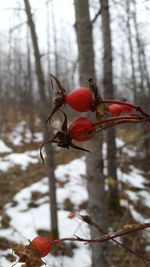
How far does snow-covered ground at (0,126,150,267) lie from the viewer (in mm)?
3462

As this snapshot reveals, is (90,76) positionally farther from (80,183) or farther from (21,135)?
(21,135)

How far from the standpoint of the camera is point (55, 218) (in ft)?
12.6

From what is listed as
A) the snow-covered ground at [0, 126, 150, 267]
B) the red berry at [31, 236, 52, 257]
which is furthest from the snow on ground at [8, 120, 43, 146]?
the red berry at [31, 236, 52, 257]

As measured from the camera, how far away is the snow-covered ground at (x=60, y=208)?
3.46 meters

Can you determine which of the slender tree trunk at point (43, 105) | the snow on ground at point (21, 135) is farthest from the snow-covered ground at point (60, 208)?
the snow on ground at point (21, 135)

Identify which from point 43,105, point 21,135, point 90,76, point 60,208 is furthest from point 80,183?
point 21,135

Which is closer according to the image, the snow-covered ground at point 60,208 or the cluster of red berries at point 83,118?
the cluster of red berries at point 83,118

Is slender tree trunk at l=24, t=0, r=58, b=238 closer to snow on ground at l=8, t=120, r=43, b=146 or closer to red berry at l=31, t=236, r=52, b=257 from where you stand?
red berry at l=31, t=236, r=52, b=257

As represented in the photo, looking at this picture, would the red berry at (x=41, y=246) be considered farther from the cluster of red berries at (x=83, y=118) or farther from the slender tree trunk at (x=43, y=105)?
the slender tree trunk at (x=43, y=105)

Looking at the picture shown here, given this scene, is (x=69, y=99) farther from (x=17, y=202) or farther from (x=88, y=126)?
(x=17, y=202)

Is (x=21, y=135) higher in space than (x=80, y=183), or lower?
higher

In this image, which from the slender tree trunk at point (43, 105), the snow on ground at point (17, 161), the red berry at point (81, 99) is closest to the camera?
the red berry at point (81, 99)

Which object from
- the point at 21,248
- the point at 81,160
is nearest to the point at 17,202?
the point at 81,160

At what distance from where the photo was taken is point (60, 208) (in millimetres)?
4977
